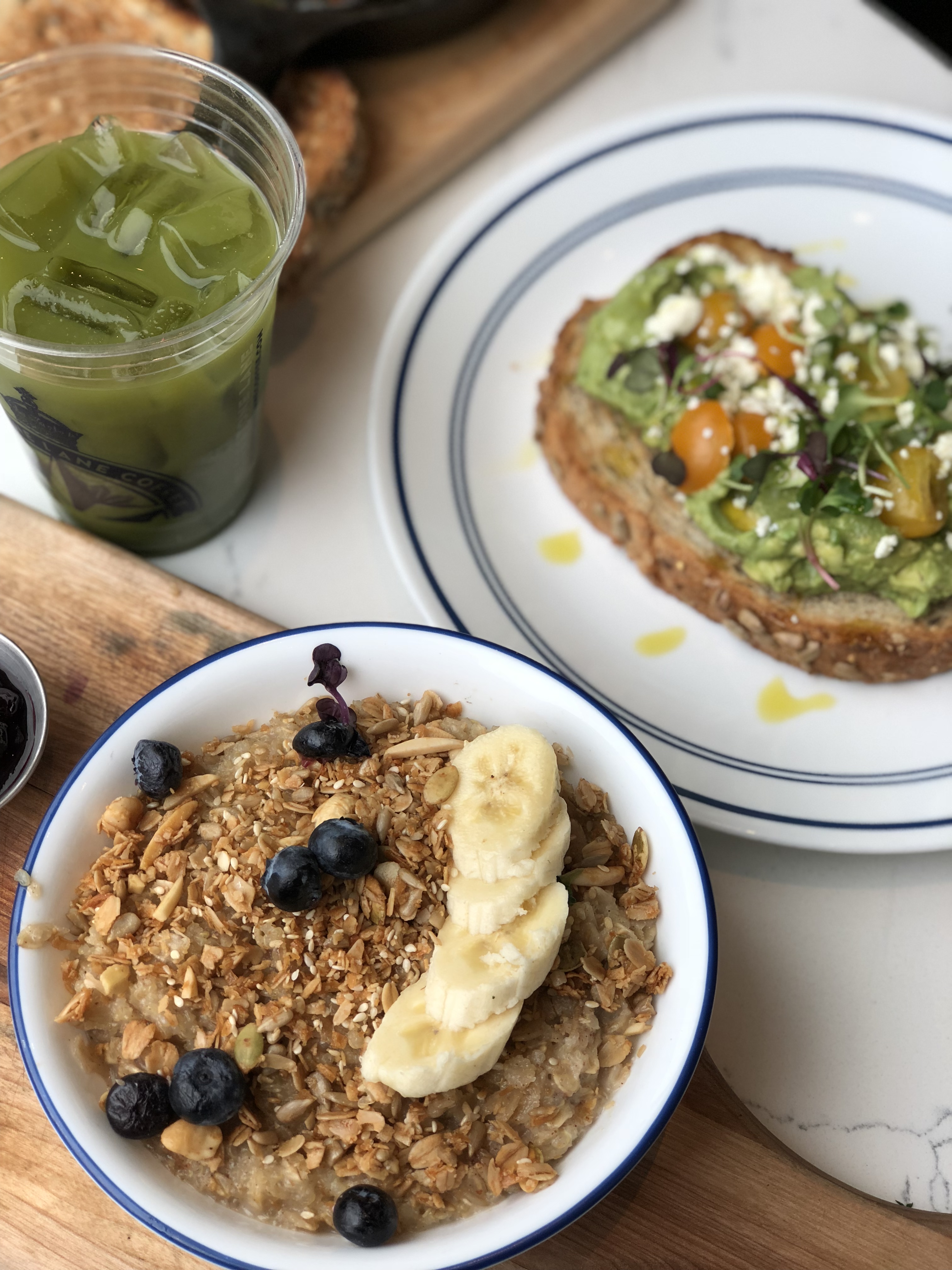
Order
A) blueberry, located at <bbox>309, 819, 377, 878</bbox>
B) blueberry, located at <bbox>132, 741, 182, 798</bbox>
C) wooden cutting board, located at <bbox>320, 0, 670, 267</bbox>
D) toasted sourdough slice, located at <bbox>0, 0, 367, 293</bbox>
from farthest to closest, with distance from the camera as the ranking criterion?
1. wooden cutting board, located at <bbox>320, 0, 670, 267</bbox>
2. toasted sourdough slice, located at <bbox>0, 0, 367, 293</bbox>
3. blueberry, located at <bbox>132, 741, 182, 798</bbox>
4. blueberry, located at <bbox>309, 819, 377, 878</bbox>

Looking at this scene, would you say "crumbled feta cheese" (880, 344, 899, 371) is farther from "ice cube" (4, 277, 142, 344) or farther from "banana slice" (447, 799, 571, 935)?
"ice cube" (4, 277, 142, 344)

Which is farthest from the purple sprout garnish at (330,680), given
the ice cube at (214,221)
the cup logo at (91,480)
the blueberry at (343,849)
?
the ice cube at (214,221)

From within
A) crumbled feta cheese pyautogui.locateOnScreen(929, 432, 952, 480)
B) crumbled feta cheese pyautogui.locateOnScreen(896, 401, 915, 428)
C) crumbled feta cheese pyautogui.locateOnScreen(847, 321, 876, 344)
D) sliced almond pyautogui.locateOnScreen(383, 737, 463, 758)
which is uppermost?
crumbled feta cheese pyautogui.locateOnScreen(847, 321, 876, 344)

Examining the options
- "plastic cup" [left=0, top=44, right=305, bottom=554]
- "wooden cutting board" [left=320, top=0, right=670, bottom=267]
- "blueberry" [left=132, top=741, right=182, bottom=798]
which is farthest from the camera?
"wooden cutting board" [left=320, top=0, right=670, bottom=267]

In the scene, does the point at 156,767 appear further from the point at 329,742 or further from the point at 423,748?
the point at 423,748

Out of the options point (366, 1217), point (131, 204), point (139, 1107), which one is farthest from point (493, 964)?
point (131, 204)

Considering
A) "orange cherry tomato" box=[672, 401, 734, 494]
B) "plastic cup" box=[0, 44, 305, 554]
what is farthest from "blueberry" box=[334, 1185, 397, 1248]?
"orange cherry tomato" box=[672, 401, 734, 494]
